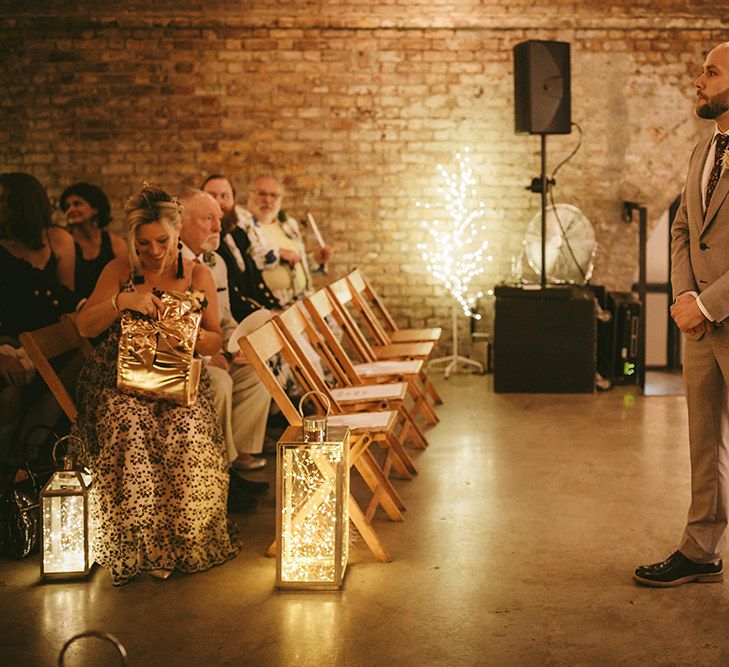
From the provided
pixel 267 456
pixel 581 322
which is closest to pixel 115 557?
pixel 267 456

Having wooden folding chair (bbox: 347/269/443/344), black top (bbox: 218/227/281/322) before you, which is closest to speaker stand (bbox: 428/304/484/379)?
wooden folding chair (bbox: 347/269/443/344)

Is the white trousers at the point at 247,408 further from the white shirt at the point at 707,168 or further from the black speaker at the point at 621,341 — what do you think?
the black speaker at the point at 621,341

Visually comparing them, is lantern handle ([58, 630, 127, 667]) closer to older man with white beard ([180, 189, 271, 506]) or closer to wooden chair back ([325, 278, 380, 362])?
older man with white beard ([180, 189, 271, 506])

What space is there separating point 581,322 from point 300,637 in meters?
4.85

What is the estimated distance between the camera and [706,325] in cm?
318

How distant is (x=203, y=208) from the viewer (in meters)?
4.61

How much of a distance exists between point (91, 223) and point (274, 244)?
1.20m

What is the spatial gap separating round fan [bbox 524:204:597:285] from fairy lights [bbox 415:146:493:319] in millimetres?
476

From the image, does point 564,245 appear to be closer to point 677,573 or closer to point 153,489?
point 677,573

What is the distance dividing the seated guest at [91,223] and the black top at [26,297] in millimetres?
934

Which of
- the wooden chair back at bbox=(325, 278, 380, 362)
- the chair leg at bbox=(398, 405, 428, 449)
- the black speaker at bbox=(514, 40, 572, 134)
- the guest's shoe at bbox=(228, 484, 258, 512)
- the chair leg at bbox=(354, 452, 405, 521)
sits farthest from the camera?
the black speaker at bbox=(514, 40, 572, 134)

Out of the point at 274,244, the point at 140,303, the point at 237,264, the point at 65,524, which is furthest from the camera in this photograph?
the point at 274,244

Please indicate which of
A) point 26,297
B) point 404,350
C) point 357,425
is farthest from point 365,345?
point 26,297

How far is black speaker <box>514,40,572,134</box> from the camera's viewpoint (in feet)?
24.4
